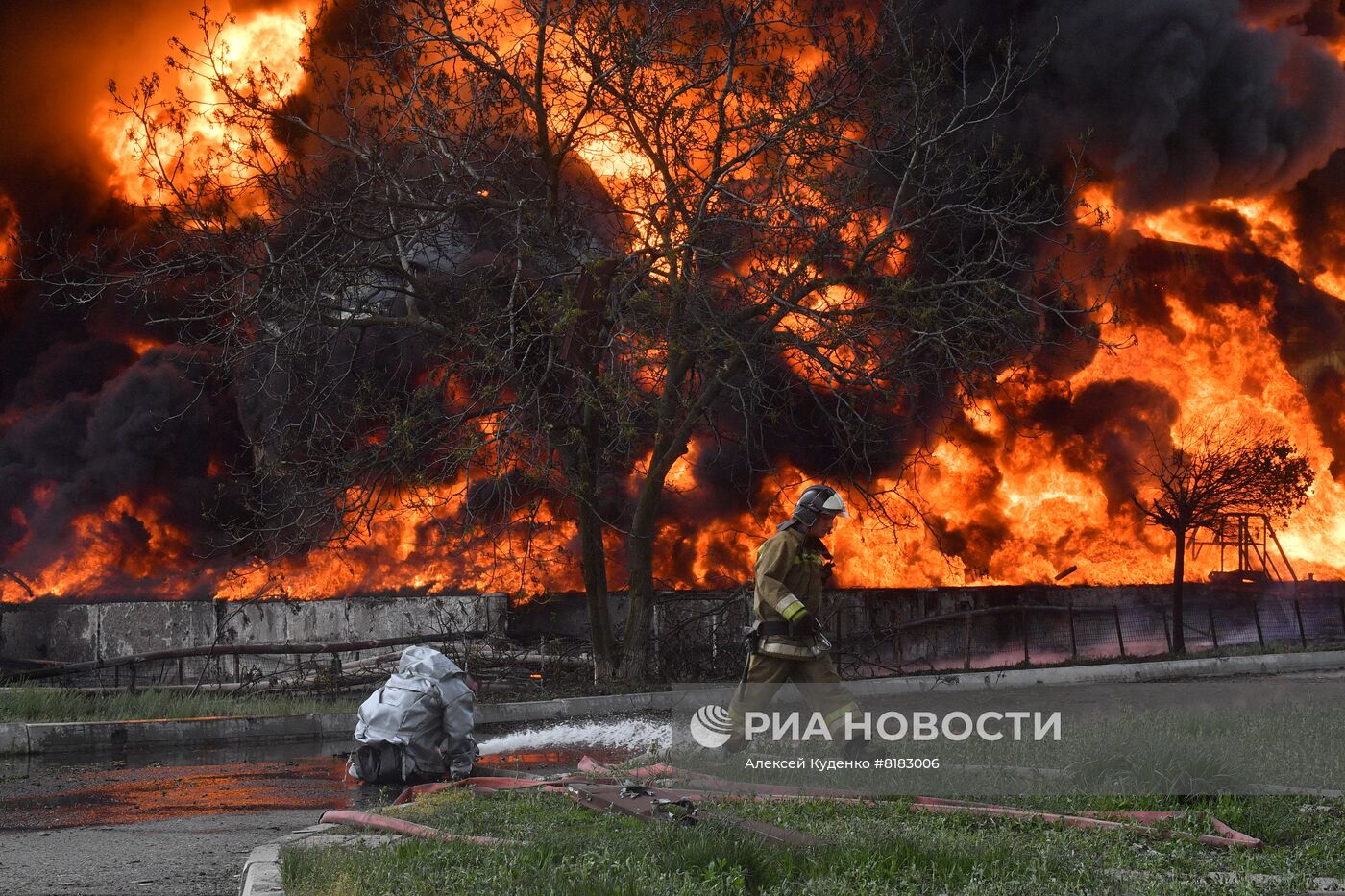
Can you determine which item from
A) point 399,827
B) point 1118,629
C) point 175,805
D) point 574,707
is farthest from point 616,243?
point 399,827

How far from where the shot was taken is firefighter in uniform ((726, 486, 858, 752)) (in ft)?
22.8

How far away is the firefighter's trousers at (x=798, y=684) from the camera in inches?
274

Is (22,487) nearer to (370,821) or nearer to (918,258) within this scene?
(918,258)

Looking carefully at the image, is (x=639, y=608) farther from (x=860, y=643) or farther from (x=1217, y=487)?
(x=1217, y=487)

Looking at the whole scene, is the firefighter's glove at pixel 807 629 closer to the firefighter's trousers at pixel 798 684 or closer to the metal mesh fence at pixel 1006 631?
the firefighter's trousers at pixel 798 684

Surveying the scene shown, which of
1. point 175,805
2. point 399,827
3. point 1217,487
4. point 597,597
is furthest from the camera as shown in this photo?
point 1217,487

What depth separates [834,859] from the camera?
4375mm

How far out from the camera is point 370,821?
549cm

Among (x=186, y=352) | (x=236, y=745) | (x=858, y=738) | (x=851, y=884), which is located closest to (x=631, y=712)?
(x=236, y=745)

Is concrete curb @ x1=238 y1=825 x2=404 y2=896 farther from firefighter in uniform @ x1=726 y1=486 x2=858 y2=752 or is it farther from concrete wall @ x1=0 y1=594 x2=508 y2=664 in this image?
concrete wall @ x1=0 y1=594 x2=508 y2=664

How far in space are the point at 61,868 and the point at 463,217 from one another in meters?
12.2

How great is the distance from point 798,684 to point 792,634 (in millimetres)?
302

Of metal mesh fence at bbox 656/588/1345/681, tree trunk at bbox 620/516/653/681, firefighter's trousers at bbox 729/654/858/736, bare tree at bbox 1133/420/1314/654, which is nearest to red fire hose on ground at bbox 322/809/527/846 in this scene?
firefighter's trousers at bbox 729/654/858/736

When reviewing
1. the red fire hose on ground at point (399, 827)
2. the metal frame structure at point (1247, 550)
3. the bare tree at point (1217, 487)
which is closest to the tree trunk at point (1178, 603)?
the bare tree at point (1217, 487)
